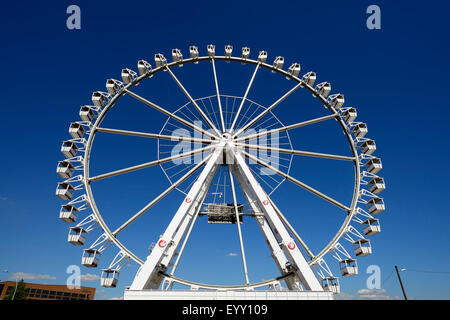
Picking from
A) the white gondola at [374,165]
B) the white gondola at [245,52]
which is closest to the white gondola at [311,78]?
the white gondola at [245,52]

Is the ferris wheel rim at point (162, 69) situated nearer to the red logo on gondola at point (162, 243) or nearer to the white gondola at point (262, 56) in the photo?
the white gondola at point (262, 56)

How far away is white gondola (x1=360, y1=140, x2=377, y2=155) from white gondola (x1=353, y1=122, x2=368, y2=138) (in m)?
0.58

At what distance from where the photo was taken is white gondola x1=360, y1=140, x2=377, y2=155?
19.2m

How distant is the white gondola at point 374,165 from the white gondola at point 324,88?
5.63 m

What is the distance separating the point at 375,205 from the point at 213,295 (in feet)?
38.8

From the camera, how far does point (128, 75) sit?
19.4 meters

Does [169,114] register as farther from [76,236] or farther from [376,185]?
[376,185]

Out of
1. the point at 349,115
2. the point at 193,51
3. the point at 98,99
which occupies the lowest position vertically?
the point at 349,115

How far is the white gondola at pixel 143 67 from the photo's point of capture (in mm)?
19781

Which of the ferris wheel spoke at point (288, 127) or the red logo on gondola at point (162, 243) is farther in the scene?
the ferris wheel spoke at point (288, 127)
